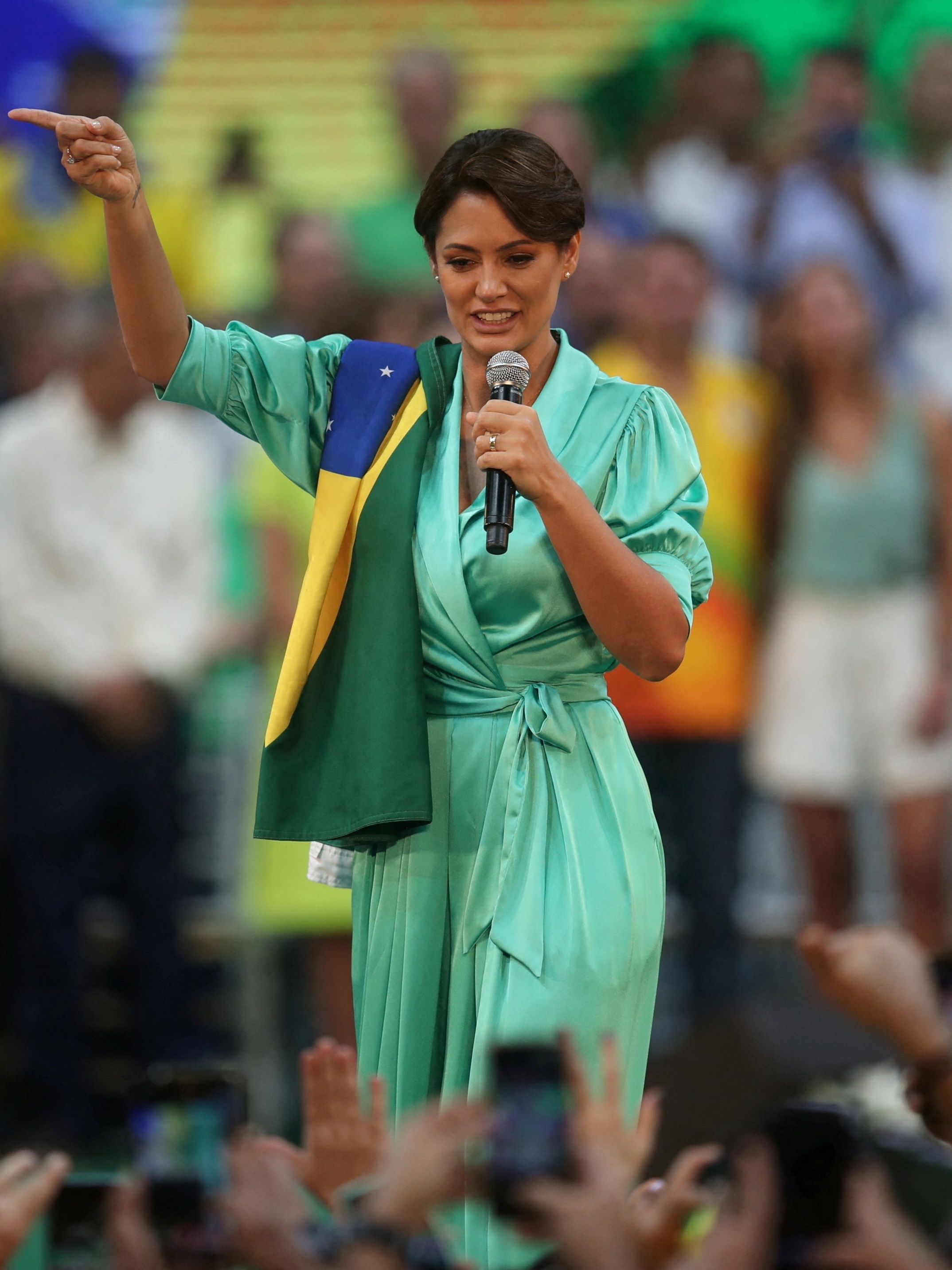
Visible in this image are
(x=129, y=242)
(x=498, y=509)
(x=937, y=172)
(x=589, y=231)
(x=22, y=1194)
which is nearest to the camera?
(x=22, y=1194)

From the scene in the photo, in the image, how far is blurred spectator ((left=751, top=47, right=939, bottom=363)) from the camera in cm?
607

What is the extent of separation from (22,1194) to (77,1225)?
230 millimetres

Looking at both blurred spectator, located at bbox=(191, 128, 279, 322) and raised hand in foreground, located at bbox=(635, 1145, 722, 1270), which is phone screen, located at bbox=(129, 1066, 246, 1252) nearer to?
raised hand in foreground, located at bbox=(635, 1145, 722, 1270)

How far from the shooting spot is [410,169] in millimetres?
6238

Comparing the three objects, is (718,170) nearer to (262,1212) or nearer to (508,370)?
(508,370)

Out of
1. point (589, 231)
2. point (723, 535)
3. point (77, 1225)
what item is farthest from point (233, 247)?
point (77, 1225)

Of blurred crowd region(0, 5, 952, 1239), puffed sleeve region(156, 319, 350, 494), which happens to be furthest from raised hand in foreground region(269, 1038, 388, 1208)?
blurred crowd region(0, 5, 952, 1239)

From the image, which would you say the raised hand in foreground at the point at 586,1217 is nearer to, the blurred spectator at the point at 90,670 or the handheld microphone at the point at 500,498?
the handheld microphone at the point at 500,498

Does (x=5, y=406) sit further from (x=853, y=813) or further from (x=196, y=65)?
(x=853, y=813)

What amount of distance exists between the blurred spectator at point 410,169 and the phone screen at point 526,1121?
4.13 meters

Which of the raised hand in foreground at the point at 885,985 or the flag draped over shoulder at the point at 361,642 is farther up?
the flag draped over shoulder at the point at 361,642

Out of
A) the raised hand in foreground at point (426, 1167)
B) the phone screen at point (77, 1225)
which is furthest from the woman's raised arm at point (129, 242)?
the raised hand in foreground at point (426, 1167)

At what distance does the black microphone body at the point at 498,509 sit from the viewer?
2385mm

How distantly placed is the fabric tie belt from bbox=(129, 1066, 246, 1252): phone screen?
643 mm
